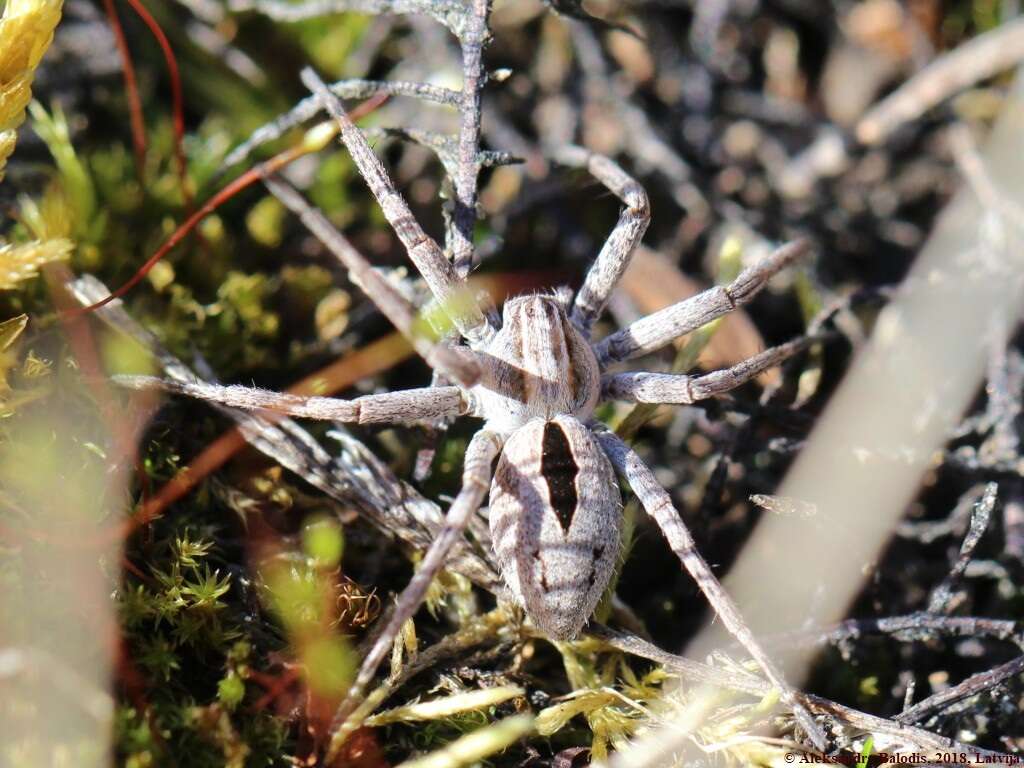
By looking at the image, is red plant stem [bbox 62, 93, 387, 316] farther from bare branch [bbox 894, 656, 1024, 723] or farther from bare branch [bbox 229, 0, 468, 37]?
bare branch [bbox 894, 656, 1024, 723]

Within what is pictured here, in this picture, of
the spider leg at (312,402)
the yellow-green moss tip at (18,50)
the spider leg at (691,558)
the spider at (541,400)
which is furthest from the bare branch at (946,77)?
the yellow-green moss tip at (18,50)

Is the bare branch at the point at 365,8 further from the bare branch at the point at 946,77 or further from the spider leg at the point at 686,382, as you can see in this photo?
the bare branch at the point at 946,77

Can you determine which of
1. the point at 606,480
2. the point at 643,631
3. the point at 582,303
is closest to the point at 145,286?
the point at 582,303

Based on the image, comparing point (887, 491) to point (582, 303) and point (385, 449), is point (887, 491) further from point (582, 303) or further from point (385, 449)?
point (385, 449)

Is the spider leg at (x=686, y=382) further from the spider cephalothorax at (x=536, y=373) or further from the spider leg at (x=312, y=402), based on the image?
the spider leg at (x=312, y=402)

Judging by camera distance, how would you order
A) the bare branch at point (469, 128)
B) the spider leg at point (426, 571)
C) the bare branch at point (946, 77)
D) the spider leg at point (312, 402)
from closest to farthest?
1. the spider leg at point (426, 571)
2. the spider leg at point (312, 402)
3. the bare branch at point (469, 128)
4. the bare branch at point (946, 77)

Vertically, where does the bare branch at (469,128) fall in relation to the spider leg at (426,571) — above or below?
above

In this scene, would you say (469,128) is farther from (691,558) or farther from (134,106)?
(691,558)

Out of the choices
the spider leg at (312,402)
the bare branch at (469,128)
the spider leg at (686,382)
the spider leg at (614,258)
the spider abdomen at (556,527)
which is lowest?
the spider abdomen at (556,527)

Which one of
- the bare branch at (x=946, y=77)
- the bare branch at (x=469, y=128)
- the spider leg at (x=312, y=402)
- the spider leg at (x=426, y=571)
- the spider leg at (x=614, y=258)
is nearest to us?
the spider leg at (x=426, y=571)

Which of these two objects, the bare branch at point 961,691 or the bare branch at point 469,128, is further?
the bare branch at point 469,128
